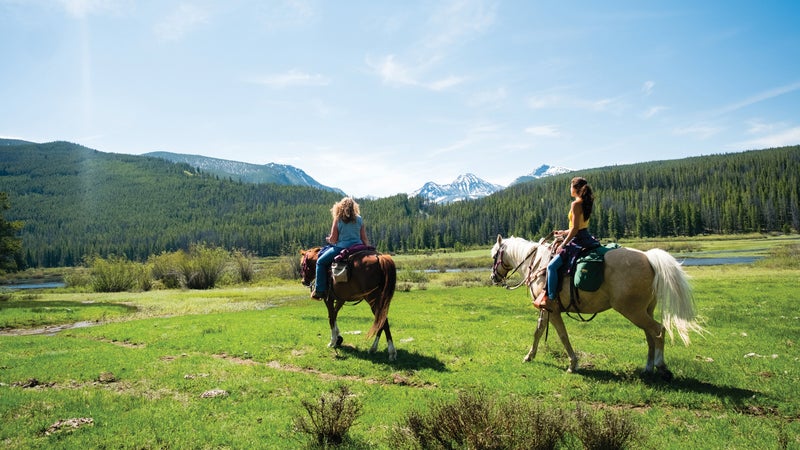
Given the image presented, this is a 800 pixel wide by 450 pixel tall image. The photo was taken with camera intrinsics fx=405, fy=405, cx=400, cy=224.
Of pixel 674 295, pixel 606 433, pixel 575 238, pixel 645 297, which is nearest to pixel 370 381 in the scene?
pixel 606 433

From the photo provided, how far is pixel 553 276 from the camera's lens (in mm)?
9773

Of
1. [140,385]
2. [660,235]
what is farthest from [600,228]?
[140,385]

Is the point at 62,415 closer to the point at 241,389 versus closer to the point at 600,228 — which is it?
the point at 241,389

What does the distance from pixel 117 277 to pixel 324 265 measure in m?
50.3

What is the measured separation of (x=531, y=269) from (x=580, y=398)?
373 cm

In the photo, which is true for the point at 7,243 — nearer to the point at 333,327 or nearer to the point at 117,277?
the point at 117,277

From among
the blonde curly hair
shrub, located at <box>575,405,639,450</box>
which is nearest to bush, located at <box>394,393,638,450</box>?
shrub, located at <box>575,405,639,450</box>

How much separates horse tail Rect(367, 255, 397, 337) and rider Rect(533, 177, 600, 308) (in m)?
3.96

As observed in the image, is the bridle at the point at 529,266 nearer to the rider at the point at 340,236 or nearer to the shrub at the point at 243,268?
the rider at the point at 340,236

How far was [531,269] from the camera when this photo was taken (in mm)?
10930

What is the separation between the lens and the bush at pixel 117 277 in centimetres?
4988

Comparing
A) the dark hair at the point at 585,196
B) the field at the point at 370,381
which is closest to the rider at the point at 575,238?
the dark hair at the point at 585,196

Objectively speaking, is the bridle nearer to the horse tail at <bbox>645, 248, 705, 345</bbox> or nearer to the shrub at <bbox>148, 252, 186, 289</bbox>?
the horse tail at <bbox>645, 248, 705, 345</bbox>

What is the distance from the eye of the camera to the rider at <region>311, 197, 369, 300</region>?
12.0m
